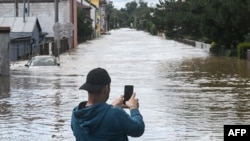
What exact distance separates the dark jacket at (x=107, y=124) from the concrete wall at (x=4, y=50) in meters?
24.8

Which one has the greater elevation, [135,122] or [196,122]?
[135,122]

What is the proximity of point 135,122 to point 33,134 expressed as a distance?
814 cm

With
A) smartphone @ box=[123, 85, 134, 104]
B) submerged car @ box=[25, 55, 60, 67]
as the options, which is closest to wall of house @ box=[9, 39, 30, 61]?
submerged car @ box=[25, 55, 60, 67]

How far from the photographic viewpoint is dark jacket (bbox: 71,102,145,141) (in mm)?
5598

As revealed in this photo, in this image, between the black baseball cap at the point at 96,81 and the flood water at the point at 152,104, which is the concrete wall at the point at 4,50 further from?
the black baseball cap at the point at 96,81

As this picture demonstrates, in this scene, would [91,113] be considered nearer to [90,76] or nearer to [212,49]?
[90,76]

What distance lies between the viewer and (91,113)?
564 centimetres

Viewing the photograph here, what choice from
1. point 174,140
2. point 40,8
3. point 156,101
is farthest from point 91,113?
point 40,8

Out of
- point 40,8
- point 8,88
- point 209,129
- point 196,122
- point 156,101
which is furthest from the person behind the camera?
point 40,8

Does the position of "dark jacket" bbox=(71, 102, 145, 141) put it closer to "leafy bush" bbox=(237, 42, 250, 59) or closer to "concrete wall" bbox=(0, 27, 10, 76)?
"concrete wall" bbox=(0, 27, 10, 76)

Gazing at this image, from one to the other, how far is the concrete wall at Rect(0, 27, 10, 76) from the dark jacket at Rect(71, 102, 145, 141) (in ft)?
81.3

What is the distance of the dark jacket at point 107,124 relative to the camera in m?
5.60

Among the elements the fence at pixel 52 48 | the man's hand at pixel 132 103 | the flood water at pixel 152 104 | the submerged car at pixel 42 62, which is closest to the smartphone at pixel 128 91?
the man's hand at pixel 132 103

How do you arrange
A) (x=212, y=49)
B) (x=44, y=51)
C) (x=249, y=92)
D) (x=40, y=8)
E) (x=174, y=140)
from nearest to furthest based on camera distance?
(x=174, y=140) < (x=249, y=92) < (x=44, y=51) < (x=212, y=49) < (x=40, y=8)
